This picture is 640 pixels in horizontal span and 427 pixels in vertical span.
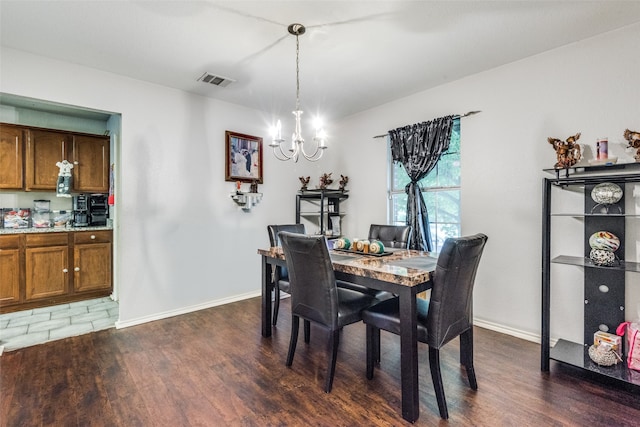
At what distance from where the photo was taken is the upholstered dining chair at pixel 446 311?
68.5 inches

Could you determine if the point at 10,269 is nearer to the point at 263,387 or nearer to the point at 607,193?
the point at 263,387

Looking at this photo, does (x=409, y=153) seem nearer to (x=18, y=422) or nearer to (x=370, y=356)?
(x=370, y=356)

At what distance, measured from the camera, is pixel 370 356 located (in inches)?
84.4

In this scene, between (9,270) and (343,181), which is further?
(343,181)

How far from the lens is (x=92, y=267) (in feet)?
13.4

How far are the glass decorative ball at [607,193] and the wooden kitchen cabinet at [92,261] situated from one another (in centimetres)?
521

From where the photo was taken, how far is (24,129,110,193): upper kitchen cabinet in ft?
12.5

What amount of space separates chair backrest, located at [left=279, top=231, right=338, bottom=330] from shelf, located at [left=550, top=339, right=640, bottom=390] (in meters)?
1.69

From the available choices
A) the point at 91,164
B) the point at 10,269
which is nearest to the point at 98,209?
the point at 91,164

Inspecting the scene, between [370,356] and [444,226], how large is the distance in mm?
1902

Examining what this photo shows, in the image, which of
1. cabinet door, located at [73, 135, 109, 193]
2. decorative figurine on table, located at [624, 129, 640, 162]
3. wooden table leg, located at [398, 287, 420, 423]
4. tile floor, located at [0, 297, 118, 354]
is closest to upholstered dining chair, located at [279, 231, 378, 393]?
wooden table leg, located at [398, 287, 420, 423]

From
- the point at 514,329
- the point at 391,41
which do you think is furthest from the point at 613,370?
the point at 391,41

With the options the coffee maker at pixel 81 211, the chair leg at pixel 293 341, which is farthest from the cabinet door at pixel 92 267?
the chair leg at pixel 293 341

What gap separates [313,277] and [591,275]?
7.08 feet
